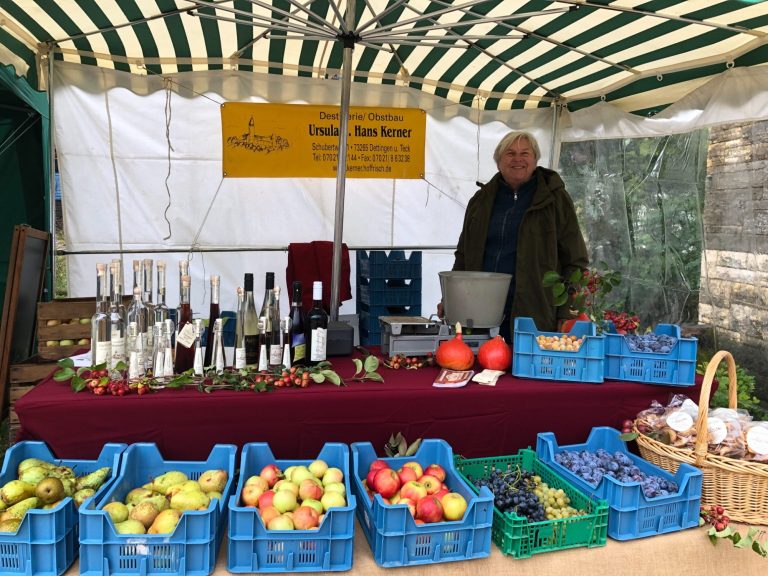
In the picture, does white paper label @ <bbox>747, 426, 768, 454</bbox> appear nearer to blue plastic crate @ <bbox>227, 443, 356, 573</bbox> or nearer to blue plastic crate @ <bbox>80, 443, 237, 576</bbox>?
blue plastic crate @ <bbox>227, 443, 356, 573</bbox>

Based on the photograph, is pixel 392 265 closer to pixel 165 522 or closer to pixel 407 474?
pixel 407 474

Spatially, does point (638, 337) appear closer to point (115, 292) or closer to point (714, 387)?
point (714, 387)

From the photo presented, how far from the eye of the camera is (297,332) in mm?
2303

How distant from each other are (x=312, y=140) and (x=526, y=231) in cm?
214

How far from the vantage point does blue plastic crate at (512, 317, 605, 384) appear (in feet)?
7.09

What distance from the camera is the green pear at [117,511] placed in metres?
1.49

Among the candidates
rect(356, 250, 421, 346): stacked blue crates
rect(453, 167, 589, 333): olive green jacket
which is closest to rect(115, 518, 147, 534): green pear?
rect(453, 167, 589, 333): olive green jacket

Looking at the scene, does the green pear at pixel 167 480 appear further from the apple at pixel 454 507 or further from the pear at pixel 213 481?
the apple at pixel 454 507

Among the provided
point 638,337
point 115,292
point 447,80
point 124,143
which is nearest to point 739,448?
point 638,337

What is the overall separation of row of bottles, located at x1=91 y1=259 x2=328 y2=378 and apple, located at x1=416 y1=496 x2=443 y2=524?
0.77 meters

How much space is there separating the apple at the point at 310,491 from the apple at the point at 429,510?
283 millimetres

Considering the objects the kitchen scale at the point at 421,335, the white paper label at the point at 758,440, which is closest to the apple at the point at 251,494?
the kitchen scale at the point at 421,335

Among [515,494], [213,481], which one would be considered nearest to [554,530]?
[515,494]

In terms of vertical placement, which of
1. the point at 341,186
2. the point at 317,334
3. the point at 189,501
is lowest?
the point at 189,501
